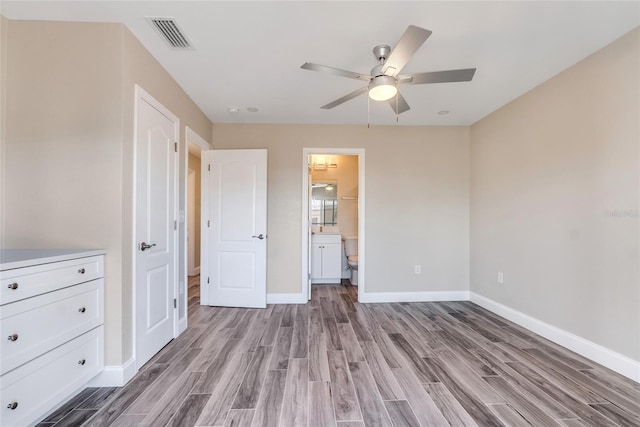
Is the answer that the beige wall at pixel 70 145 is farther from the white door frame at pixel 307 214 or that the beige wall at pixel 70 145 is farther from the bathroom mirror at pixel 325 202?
the bathroom mirror at pixel 325 202

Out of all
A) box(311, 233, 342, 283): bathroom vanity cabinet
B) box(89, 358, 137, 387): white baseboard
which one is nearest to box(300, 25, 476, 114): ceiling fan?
box(89, 358, 137, 387): white baseboard

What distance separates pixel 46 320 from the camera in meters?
1.45

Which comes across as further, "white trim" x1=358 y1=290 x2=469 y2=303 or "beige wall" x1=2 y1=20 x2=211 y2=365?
"white trim" x1=358 y1=290 x2=469 y2=303

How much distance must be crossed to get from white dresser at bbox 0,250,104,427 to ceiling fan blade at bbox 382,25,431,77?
2.26m

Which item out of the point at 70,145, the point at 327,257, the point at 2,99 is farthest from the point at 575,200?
the point at 2,99

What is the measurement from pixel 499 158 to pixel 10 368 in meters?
4.40

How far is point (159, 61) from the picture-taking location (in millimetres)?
2242

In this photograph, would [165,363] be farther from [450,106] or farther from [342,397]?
[450,106]

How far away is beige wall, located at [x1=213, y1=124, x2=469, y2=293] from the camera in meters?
3.73

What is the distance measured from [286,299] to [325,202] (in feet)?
7.40

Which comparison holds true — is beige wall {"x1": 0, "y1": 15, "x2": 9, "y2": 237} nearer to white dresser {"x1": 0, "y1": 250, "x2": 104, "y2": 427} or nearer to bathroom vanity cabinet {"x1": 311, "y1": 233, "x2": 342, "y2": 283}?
white dresser {"x1": 0, "y1": 250, "x2": 104, "y2": 427}

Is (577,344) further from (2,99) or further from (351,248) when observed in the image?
(2,99)

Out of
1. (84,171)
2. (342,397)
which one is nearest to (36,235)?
(84,171)

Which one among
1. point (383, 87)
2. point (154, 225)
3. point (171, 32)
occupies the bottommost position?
point (154, 225)
